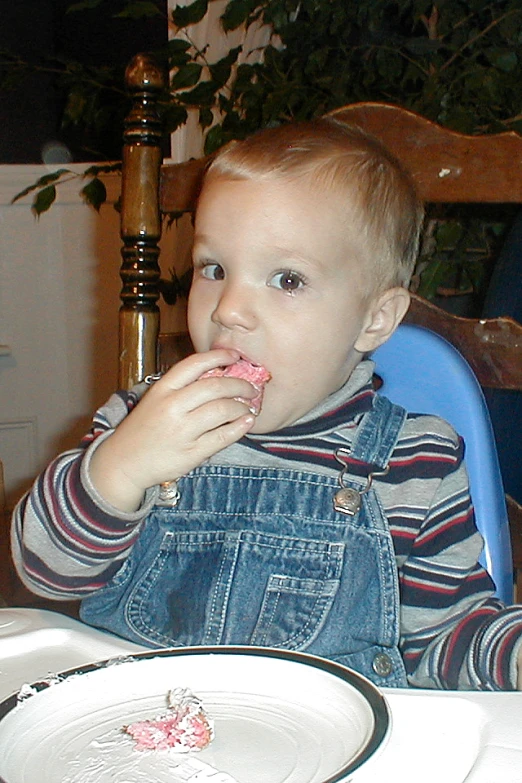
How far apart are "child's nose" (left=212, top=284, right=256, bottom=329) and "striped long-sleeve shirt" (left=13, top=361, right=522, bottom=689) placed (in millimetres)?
137

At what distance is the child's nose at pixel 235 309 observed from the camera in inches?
32.1

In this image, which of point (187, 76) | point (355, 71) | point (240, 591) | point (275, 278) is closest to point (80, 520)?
point (240, 591)

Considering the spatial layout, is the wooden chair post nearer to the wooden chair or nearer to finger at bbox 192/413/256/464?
the wooden chair

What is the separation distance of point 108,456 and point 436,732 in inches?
14.0

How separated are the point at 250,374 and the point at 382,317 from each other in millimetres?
202

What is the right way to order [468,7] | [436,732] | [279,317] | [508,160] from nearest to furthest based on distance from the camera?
[436,732], [279,317], [508,160], [468,7]

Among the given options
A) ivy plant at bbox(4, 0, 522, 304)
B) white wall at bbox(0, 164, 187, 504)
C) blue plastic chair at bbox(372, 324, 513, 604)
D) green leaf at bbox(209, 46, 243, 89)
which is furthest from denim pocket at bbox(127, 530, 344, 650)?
white wall at bbox(0, 164, 187, 504)

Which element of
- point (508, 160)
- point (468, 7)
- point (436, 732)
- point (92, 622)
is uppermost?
point (468, 7)

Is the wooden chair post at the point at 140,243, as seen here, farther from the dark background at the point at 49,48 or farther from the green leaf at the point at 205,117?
the dark background at the point at 49,48

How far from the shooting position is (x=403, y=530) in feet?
2.82

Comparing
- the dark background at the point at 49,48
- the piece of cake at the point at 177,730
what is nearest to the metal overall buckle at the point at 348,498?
the piece of cake at the point at 177,730

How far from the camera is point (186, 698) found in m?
0.52

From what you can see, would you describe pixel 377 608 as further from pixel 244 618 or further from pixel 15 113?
pixel 15 113

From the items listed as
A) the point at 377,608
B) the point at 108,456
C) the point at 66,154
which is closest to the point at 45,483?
the point at 108,456
